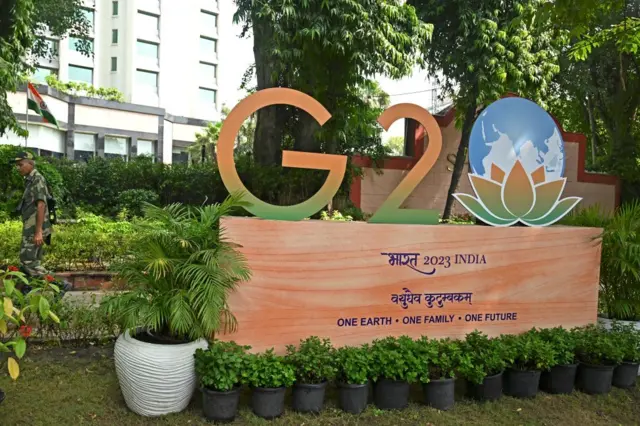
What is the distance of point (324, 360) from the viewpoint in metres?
4.14

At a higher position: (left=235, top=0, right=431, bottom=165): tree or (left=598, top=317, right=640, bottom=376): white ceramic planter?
(left=235, top=0, right=431, bottom=165): tree

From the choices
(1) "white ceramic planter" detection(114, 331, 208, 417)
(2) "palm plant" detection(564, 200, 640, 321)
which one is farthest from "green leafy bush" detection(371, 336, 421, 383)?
(2) "palm plant" detection(564, 200, 640, 321)

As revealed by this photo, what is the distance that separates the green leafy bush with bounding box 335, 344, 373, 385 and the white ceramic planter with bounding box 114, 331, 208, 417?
1.13m

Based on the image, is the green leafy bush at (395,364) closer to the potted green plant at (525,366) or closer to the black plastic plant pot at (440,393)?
the black plastic plant pot at (440,393)

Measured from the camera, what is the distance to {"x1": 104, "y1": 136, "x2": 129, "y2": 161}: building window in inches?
1397

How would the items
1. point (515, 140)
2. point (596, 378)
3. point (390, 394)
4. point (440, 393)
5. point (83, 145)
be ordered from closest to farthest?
point (390, 394) → point (440, 393) → point (596, 378) → point (515, 140) → point (83, 145)

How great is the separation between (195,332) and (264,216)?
109 cm

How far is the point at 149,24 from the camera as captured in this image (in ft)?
136

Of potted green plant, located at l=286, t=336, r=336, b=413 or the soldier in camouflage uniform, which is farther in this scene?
the soldier in camouflage uniform

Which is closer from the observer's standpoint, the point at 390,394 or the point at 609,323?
the point at 390,394

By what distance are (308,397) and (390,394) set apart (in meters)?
0.68

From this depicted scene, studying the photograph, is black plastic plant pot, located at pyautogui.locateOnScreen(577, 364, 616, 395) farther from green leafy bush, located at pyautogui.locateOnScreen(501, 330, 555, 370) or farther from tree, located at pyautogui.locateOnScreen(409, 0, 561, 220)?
tree, located at pyautogui.locateOnScreen(409, 0, 561, 220)

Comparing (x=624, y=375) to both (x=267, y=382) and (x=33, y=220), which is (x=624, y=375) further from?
(x=33, y=220)

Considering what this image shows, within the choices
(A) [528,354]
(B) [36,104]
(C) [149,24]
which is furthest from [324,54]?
(C) [149,24]
